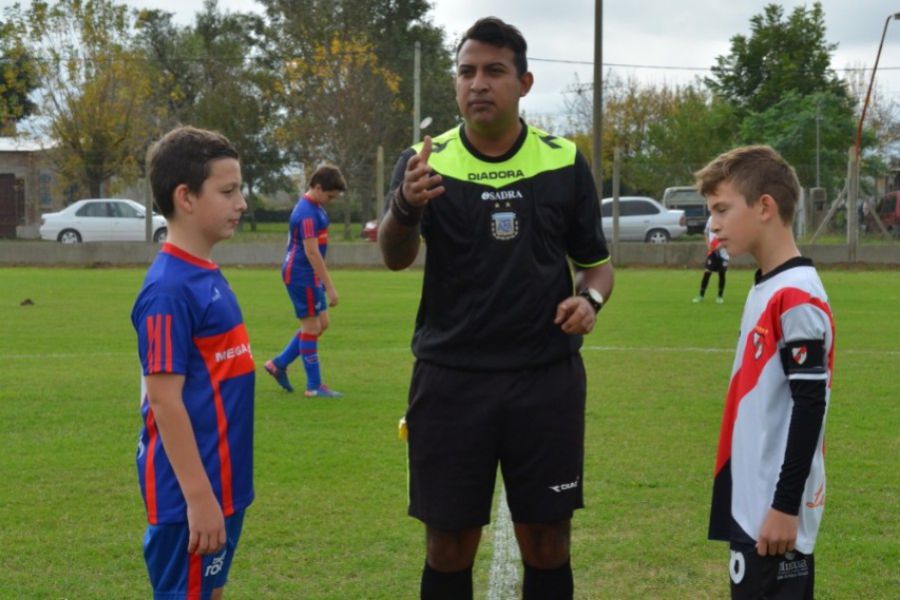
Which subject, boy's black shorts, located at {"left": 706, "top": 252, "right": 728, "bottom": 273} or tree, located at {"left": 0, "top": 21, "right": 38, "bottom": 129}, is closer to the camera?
boy's black shorts, located at {"left": 706, "top": 252, "right": 728, "bottom": 273}

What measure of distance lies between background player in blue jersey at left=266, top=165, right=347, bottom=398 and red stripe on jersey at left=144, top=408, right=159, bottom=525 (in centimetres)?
649

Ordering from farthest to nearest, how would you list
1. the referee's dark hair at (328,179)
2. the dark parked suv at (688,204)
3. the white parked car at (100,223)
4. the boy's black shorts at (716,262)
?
the dark parked suv at (688,204) → the white parked car at (100,223) → the boy's black shorts at (716,262) → the referee's dark hair at (328,179)

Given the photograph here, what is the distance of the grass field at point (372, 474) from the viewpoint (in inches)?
202

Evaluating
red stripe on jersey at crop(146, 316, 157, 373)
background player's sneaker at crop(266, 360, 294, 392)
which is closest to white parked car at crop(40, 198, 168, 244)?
background player's sneaker at crop(266, 360, 294, 392)

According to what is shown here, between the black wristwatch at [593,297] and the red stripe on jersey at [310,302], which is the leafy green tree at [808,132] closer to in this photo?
the red stripe on jersey at [310,302]

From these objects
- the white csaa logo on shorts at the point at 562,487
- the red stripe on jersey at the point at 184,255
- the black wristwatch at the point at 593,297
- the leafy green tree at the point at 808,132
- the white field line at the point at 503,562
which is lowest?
the white field line at the point at 503,562

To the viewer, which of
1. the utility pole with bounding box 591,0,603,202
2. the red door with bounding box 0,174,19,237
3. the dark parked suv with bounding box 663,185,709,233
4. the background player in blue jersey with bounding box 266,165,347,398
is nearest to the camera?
the background player in blue jersey with bounding box 266,165,347,398

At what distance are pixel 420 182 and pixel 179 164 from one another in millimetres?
721

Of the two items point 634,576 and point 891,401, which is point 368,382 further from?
point 634,576

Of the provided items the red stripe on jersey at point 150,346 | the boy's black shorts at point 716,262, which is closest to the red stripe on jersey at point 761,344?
the red stripe on jersey at point 150,346

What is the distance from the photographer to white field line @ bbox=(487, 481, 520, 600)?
5.01m

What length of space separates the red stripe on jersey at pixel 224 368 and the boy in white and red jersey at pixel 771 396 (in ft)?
4.83

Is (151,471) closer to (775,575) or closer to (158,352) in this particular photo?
(158,352)

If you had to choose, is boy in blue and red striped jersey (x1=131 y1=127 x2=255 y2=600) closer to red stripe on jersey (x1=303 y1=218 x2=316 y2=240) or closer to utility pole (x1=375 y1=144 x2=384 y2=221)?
red stripe on jersey (x1=303 y1=218 x2=316 y2=240)
